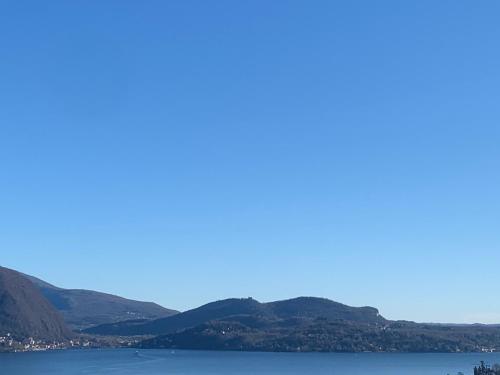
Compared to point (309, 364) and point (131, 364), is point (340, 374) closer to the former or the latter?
point (309, 364)

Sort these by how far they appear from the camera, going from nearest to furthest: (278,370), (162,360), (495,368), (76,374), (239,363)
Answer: (495,368) < (76,374) < (278,370) < (239,363) < (162,360)

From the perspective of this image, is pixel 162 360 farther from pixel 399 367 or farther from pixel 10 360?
pixel 399 367

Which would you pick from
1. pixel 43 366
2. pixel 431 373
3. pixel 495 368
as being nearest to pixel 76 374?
Answer: pixel 43 366

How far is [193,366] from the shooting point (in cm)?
17300

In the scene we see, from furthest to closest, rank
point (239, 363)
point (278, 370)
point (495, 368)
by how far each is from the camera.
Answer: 1. point (239, 363)
2. point (278, 370)
3. point (495, 368)

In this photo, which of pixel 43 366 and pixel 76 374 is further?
pixel 43 366

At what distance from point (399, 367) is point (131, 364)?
55738mm

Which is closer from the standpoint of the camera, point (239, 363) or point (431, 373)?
point (431, 373)

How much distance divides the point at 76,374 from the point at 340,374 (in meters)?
46.6

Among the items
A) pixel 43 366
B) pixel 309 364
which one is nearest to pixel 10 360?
pixel 43 366

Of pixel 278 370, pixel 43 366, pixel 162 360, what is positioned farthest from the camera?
pixel 162 360

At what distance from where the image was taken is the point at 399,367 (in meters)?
167

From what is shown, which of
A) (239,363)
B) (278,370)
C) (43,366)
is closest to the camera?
(278,370)

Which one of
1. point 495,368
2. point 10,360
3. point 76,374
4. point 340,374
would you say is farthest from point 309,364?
point 495,368
